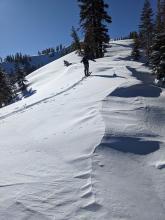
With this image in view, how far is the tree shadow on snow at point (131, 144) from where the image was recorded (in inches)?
280

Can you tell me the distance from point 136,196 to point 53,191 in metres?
1.71

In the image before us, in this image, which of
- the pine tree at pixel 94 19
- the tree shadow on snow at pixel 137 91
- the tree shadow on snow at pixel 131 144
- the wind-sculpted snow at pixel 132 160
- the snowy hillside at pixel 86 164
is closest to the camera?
the snowy hillside at pixel 86 164

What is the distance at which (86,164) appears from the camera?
6.16 m

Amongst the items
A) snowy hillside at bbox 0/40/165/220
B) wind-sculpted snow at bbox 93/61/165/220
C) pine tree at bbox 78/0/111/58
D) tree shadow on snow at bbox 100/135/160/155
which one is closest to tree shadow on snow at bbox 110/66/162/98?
wind-sculpted snow at bbox 93/61/165/220

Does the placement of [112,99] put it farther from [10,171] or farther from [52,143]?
[10,171]

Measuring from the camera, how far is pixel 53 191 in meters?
5.11

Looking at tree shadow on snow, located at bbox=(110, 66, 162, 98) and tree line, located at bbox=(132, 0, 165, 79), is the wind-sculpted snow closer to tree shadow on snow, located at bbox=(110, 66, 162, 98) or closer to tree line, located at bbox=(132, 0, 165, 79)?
tree shadow on snow, located at bbox=(110, 66, 162, 98)

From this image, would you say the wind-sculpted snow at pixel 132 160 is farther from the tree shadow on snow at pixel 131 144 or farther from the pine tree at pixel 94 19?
the pine tree at pixel 94 19

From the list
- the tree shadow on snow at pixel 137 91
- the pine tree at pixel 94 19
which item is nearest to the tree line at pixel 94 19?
the pine tree at pixel 94 19

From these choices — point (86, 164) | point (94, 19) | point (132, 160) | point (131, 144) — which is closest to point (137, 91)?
point (131, 144)

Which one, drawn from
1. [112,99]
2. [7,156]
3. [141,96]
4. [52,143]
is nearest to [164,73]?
[141,96]

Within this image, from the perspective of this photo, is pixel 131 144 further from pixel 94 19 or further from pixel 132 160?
pixel 94 19

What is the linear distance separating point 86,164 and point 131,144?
190 cm

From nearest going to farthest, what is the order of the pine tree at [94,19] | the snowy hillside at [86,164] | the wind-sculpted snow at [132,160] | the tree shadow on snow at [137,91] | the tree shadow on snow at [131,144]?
the snowy hillside at [86,164]
the wind-sculpted snow at [132,160]
the tree shadow on snow at [131,144]
the tree shadow on snow at [137,91]
the pine tree at [94,19]
